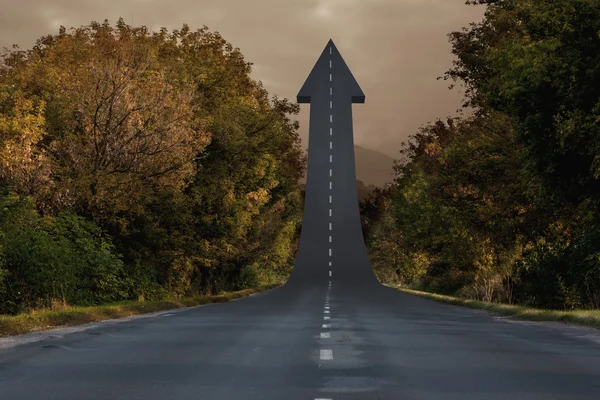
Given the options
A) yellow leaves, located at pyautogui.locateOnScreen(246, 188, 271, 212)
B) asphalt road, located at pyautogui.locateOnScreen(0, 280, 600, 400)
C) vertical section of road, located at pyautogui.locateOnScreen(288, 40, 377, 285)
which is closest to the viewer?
asphalt road, located at pyautogui.locateOnScreen(0, 280, 600, 400)

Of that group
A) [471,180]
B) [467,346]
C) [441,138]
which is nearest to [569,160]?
[467,346]

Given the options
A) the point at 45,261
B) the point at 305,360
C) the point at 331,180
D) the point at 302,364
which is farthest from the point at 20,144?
the point at 331,180

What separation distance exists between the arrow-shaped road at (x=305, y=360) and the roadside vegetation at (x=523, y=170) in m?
4.55

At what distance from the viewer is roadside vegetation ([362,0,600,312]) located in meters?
20.3

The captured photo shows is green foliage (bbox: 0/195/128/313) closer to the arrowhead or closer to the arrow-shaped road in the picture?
the arrow-shaped road

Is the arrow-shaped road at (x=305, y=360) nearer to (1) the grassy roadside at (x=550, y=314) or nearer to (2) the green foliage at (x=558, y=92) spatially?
(1) the grassy roadside at (x=550, y=314)

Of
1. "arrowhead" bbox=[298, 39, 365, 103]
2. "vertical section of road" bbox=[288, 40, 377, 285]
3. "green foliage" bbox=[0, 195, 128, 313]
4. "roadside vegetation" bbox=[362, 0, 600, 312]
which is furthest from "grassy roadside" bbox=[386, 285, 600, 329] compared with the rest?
"arrowhead" bbox=[298, 39, 365, 103]

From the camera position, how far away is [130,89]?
3259 centimetres

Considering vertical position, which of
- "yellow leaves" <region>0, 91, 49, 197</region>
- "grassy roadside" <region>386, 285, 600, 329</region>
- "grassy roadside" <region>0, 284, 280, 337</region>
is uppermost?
"yellow leaves" <region>0, 91, 49, 197</region>

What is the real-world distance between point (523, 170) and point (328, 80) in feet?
215

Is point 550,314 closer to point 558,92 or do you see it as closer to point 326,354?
point 558,92

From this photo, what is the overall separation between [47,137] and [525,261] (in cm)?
1997

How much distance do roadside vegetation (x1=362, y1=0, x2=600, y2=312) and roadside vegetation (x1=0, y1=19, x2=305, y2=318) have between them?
1046 cm

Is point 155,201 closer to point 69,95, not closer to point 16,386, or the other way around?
point 69,95
